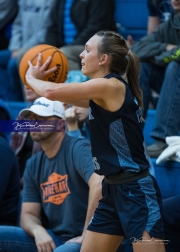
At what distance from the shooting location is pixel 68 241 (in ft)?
12.1

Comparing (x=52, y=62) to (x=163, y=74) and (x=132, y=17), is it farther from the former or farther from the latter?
(x=132, y=17)

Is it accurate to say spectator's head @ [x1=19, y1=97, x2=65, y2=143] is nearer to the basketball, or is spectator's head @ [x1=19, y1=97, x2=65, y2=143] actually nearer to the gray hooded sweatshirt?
the basketball

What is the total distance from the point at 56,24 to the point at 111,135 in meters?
3.31

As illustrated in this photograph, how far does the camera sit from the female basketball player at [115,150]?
2.97m

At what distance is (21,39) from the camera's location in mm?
6477

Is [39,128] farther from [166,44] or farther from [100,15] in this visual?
[100,15]

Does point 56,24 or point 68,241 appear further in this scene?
point 56,24

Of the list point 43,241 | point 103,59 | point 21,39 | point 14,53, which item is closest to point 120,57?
point 103,59

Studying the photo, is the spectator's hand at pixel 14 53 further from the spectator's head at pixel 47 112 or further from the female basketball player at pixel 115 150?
the female basketball player at pixel 115 150

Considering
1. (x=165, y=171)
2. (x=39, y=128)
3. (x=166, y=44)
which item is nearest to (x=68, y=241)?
(x=39, y=128)

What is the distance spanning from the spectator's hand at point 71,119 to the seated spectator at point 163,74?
589 mm

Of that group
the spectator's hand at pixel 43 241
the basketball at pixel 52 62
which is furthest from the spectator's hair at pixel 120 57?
the spectator's hand at pixel 43 241

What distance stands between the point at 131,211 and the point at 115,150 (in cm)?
32

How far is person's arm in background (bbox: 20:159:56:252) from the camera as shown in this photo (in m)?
3.79
